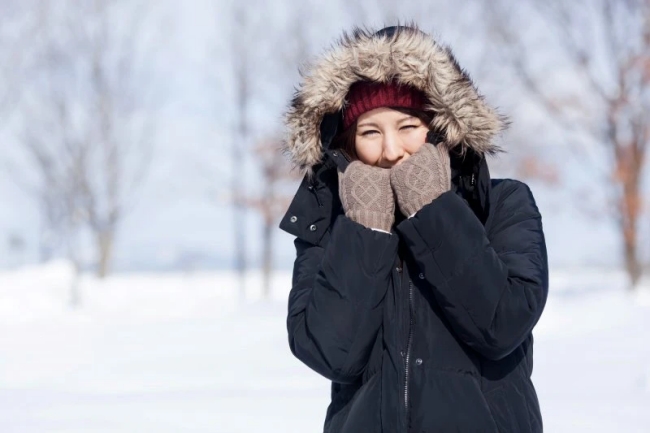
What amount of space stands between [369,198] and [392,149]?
16cm

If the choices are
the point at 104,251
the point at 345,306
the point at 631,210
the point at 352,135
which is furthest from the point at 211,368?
the point at 104,251

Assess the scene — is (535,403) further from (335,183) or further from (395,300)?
(335,183)

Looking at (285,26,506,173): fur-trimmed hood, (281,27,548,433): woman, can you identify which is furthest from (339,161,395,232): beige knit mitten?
(285,26,506,173): fur-trimmed hood

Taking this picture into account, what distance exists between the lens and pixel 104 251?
74.0ft

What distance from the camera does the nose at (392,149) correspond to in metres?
2.04

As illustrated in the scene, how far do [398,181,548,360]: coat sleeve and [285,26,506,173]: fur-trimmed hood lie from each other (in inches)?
9.8

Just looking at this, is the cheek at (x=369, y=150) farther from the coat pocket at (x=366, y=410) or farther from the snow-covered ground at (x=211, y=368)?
the snow-covered ground at (x=211, y=368)

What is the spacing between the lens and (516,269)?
1827 mm

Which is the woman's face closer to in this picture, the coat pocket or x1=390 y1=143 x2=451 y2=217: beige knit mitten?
x1=390 y1=143 x2=451 y2=217: beige knit mitten

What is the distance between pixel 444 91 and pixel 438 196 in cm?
32

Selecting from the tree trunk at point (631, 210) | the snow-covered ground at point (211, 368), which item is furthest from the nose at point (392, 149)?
the tree trunk at point (631, 210)

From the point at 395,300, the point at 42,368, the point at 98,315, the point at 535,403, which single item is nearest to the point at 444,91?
the point at 395,300

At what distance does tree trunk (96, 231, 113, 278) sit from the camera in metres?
22.2

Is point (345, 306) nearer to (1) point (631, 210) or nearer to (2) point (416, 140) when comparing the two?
(2) point (416, 140)
